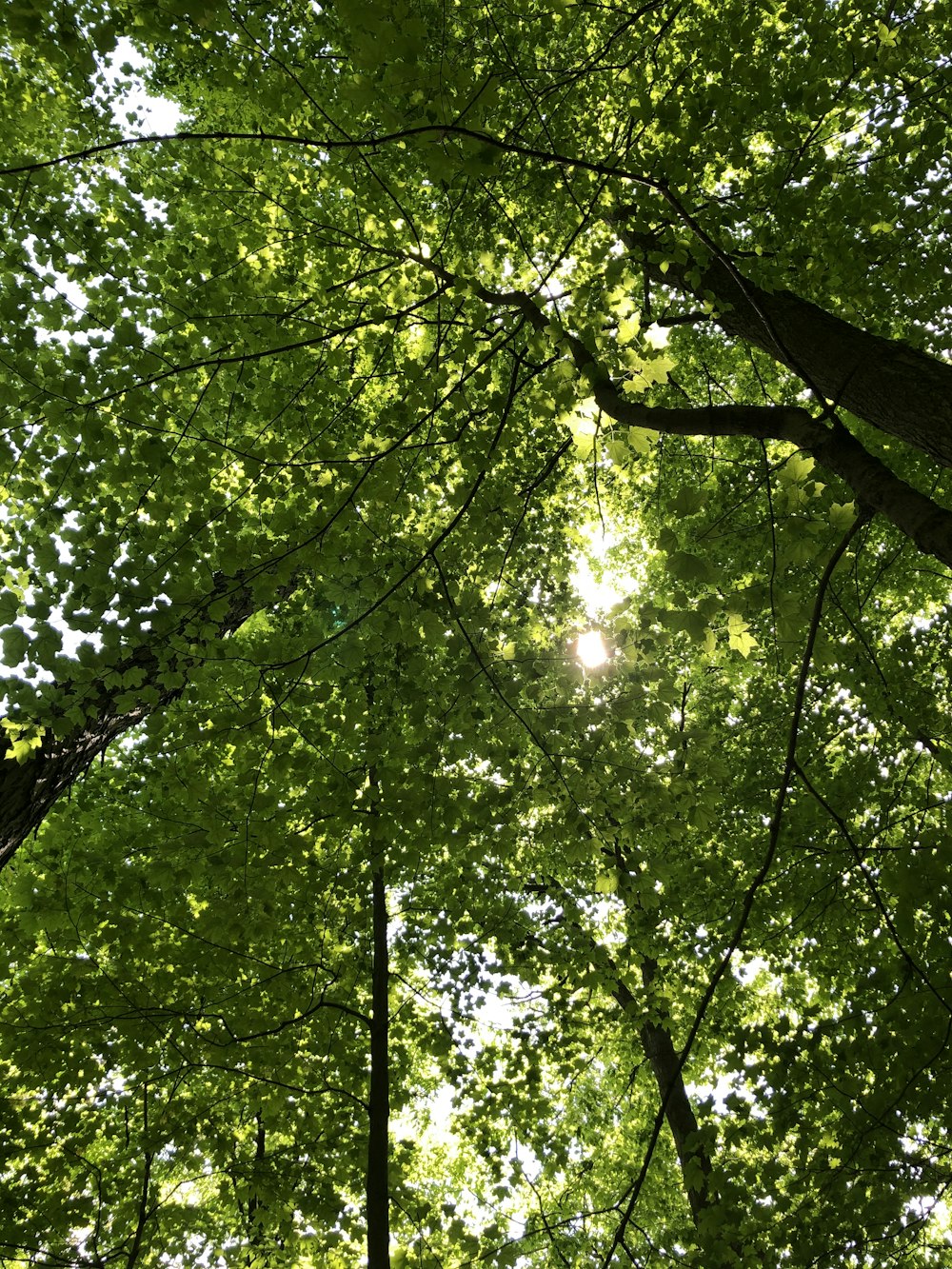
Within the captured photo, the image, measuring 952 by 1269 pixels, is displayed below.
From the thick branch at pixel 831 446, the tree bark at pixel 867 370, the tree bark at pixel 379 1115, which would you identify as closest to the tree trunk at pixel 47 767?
the tree bark at pixel 379 1115

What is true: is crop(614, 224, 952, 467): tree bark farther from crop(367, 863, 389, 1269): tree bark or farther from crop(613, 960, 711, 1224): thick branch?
crop(613, 960, 711, 1224): thick branch

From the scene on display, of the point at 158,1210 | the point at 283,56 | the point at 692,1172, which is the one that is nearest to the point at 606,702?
the point at 692,1172

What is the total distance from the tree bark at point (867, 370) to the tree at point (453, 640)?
1.0 inches

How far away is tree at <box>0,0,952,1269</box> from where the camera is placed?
2998mm

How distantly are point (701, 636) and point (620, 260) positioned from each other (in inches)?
66.6

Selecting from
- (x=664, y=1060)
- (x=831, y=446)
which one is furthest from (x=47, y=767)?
(x=664, y=1060)

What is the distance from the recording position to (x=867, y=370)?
Result: 3523 millimetres

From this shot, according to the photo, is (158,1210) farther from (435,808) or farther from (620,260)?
(620,260)

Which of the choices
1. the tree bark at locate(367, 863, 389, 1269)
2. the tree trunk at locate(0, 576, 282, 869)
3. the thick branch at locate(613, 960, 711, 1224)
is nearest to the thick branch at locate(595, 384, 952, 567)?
the tree trunk at locate(0, 576, 282, 869)

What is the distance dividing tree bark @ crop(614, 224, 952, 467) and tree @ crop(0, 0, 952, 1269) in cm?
2

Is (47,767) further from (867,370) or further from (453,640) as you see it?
(867,370)

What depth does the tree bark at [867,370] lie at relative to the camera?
3180 mm

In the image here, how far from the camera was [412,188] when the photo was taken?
7.07m

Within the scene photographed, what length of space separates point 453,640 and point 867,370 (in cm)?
247
